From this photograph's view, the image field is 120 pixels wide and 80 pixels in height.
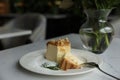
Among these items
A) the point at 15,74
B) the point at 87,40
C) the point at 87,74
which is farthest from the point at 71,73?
the point at 87,40

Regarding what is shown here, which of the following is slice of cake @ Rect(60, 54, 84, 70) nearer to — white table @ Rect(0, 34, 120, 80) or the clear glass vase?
white table @ Rect(0, 34, 120, 80)

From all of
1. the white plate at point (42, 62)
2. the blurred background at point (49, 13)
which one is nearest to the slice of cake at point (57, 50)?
the white plate at point (42, 62)

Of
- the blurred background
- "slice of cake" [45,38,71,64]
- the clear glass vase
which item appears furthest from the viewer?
the blurred background

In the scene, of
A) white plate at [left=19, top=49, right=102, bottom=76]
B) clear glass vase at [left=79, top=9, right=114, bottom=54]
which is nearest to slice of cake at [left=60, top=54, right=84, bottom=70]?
white plate at [left=19, top=49, right=102, bottom=76]

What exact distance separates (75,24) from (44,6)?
0.54 meters

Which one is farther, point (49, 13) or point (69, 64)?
point (49, 13)

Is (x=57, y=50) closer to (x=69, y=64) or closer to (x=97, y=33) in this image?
(x=69, y=64)

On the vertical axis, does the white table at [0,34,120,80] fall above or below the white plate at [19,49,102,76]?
below

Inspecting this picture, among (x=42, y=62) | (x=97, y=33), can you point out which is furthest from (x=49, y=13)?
(x=42, y=62)

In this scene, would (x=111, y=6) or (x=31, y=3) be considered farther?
(x=31, y=3)

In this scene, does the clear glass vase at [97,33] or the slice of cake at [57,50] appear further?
the clear glass vase at [97,33]

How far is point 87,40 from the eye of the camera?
3.52 feet

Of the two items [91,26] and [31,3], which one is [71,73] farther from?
[31,3]

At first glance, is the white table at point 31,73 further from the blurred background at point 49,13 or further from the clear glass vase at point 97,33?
the blurred background at point 49,13
